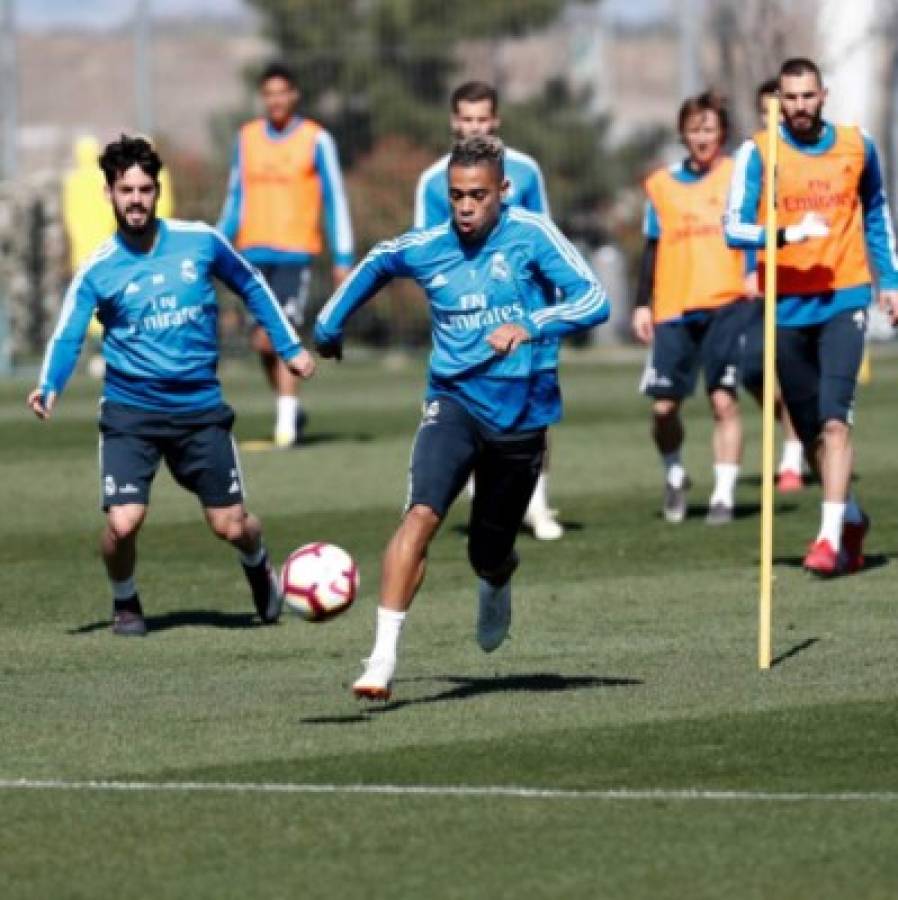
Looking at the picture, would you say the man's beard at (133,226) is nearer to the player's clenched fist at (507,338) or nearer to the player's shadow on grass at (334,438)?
the player's clenched fist at (507,338)

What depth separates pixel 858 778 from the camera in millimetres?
8586

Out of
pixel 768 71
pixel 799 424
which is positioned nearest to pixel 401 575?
pixel 799 424

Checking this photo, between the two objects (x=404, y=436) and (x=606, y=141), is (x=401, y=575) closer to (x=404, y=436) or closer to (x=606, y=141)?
(x=404, y=436)

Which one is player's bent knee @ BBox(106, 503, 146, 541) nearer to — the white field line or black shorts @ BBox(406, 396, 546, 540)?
black shorts @ BBox(406, 396, 546, 540)

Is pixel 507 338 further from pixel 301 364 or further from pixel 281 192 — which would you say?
pixel 281 192

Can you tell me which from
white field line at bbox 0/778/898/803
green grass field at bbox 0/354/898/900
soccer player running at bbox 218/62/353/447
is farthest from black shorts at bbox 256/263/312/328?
Answer: white field line at bbox 0/778/898/803

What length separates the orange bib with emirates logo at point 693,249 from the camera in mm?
16594

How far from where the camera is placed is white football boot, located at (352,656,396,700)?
985 centimetres

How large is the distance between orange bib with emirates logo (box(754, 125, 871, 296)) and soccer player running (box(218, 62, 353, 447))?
24.9ft

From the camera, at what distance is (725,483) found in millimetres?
16359

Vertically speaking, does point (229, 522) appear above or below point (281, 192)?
below

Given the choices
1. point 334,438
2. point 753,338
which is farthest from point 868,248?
point 334,438

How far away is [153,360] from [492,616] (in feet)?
6.91

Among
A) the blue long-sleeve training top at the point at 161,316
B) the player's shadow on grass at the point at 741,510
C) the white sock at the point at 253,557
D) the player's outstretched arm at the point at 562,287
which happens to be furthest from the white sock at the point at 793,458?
the player's outstretched arm at the point at 562,287
